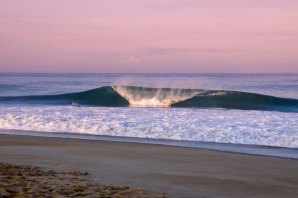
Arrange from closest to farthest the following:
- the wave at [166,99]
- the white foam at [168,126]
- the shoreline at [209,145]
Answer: the shoreline at [209,145] → the white foam at [168,126] → the wave at [166,99]

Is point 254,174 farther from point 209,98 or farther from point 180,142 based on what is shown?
point 209,98

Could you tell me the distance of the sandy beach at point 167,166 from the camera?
676 centimetres

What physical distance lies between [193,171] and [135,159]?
5.39ft

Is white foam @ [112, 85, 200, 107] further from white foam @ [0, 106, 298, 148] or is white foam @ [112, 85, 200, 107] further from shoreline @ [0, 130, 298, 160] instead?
shoreline @ [0, 130, 298, 160]

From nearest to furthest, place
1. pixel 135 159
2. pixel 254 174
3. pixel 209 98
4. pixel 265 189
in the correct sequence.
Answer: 1. pixel 265 189
2. pixel 254 174
3. pixel 135 159
4. pixel 209 98

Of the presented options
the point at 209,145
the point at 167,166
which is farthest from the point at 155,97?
the point at 167,166

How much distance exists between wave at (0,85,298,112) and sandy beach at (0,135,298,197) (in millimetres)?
16981

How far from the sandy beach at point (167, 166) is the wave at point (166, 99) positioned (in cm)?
1698

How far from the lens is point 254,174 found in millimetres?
7938

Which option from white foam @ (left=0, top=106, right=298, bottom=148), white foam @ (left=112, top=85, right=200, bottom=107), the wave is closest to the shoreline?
white foam @ (left=0, top=106, right=298, bottom=148)

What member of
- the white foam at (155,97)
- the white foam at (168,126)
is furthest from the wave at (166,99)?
the white foam at (168,126)

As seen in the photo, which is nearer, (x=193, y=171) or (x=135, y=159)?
(x=193, y=171)

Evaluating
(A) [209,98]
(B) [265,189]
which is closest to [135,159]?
(B) [265,189]

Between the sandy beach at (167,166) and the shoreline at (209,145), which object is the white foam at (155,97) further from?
the sandy beach at (167,166)
